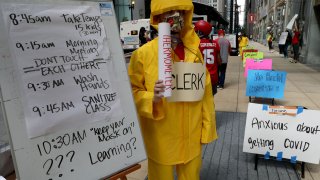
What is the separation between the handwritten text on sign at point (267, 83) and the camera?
6715mm

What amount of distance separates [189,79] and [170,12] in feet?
1.64

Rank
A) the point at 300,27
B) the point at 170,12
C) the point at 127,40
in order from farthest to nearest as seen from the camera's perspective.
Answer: the point at 127,40 → the point at 300,27 → the point at 170,12

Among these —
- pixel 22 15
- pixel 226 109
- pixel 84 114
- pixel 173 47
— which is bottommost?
pixel 226 109

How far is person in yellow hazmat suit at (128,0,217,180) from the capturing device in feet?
7.04

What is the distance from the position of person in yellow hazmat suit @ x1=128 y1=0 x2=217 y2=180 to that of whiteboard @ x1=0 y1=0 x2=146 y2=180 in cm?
24

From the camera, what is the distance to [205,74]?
2.40 meters

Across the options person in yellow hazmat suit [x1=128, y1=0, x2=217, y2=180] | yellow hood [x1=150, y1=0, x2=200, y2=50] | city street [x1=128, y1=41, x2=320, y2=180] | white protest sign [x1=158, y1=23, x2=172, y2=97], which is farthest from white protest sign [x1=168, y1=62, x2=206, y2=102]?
city street [x1=128, y1=41, x2=320, y2=180]

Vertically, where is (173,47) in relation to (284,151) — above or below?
above

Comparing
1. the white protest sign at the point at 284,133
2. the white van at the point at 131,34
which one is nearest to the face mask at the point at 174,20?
the white protest sign at the point at 284,133

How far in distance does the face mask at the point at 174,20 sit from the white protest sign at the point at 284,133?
7.12 ft

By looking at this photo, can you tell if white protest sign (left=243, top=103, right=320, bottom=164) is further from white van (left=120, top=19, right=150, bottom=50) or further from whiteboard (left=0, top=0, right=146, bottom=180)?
white van (left=120, top=19, right=150, bottom=50)

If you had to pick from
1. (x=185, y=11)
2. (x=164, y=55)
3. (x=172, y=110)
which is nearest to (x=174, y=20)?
(x=185, y=11)

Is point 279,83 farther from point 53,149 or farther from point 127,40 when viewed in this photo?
point 127,40

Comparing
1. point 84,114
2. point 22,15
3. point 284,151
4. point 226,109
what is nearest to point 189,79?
point 84,114
